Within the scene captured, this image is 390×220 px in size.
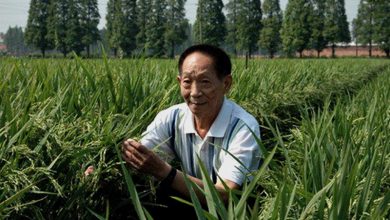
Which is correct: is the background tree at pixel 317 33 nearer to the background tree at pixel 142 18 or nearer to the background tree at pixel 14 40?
the background tree at pixel 142 18

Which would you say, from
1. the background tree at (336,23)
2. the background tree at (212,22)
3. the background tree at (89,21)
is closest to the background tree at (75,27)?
the background tree at (89,21)

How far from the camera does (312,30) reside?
178ft

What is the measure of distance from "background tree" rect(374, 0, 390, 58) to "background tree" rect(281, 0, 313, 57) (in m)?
7.31

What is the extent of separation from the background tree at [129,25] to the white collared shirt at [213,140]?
4710 centimetres

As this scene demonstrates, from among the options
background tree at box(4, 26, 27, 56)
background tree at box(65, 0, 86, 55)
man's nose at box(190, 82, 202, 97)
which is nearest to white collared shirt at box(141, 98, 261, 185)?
man's nose at box(190, 82, 202, 97)

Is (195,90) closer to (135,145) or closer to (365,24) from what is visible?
(135,145)

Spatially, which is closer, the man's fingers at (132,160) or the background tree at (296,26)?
the man's fingers at (132,160)

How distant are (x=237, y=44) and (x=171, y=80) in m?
52.2

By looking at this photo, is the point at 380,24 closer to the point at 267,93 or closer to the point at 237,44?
the point at 237,44

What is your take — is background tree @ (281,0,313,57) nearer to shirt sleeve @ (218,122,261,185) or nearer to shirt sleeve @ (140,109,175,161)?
shirt sleeve @ (140,109,175,161)

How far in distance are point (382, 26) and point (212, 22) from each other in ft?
59.6

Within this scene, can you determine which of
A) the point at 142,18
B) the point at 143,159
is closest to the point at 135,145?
the point at 143,159

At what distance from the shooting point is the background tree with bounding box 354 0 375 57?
57.4 m

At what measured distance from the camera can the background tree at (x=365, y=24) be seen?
188 feet
